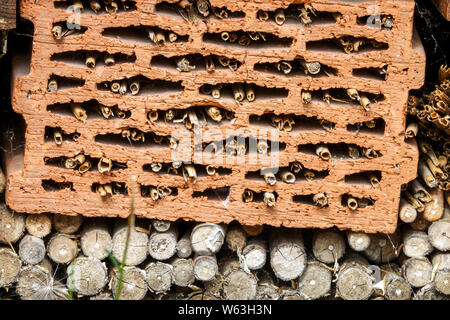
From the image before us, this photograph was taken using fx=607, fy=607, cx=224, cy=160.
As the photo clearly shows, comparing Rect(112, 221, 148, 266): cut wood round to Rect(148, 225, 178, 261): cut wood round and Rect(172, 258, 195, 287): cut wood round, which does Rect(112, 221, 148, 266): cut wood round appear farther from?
Rect(172, 258, 195, 287): cut wood round

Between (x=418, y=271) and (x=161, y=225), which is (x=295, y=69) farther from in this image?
(x=418, y=271)

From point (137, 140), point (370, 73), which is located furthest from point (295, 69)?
point (137, 140)

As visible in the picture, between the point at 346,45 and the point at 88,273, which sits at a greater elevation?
the point at 346,45

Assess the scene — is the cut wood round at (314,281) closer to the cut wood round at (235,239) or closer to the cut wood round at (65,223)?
the cut wood round at (235,239)

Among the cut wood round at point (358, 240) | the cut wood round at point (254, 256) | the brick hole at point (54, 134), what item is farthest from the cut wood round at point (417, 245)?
the brick hole at point (54, 134)

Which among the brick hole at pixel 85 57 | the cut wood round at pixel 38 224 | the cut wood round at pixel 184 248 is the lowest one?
the cut wood round at pixel 184 248

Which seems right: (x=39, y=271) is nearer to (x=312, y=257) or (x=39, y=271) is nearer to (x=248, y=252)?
(x=248, y=252)
